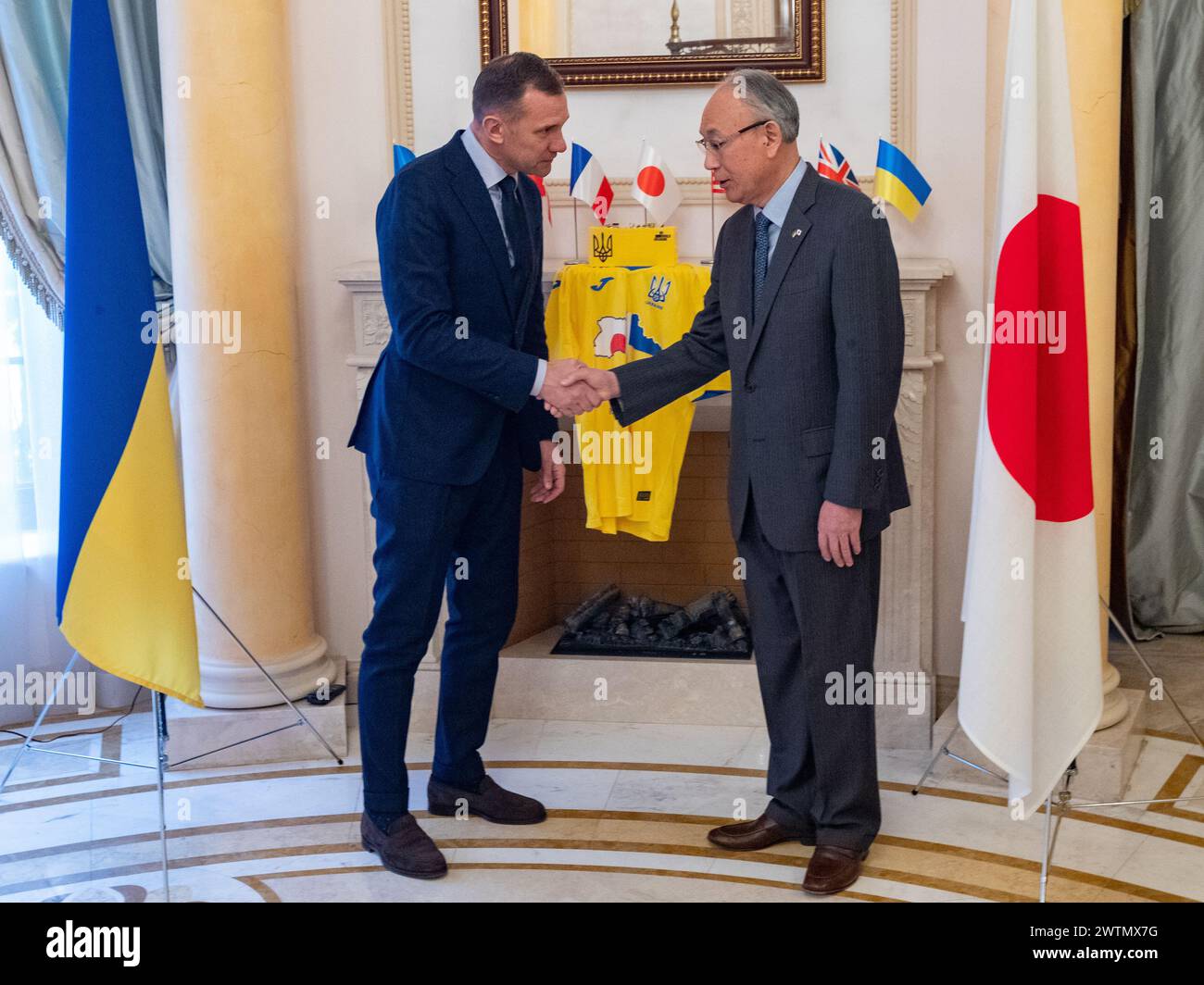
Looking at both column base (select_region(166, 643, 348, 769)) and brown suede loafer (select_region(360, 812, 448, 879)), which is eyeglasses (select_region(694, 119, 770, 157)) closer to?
brown suede loafer (select_region(360, 812, 448, 879))

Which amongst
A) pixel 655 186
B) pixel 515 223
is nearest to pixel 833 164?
pixel 655 186

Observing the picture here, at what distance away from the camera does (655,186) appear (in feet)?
12.3

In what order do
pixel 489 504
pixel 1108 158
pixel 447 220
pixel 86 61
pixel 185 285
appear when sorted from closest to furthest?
pixel 86 61, pixel 447 220, pixel 489 504, pixel 1108 158, pixel 185 285

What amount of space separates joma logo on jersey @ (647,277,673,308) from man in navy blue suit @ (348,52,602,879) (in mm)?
632

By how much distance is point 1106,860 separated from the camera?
115 inches

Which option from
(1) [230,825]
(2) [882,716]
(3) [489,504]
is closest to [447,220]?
(3) [489,504]

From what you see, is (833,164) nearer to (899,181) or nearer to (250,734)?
(899,181)

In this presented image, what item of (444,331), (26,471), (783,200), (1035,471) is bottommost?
(26,471)

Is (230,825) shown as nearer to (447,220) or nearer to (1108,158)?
(447,220)

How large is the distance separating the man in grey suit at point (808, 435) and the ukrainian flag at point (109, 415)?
3.06 feet

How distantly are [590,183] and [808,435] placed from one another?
52.7 inches

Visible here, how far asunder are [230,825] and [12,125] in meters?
2.14

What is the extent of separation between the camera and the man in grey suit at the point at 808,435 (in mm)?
2703

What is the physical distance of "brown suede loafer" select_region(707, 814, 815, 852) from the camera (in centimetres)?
301
